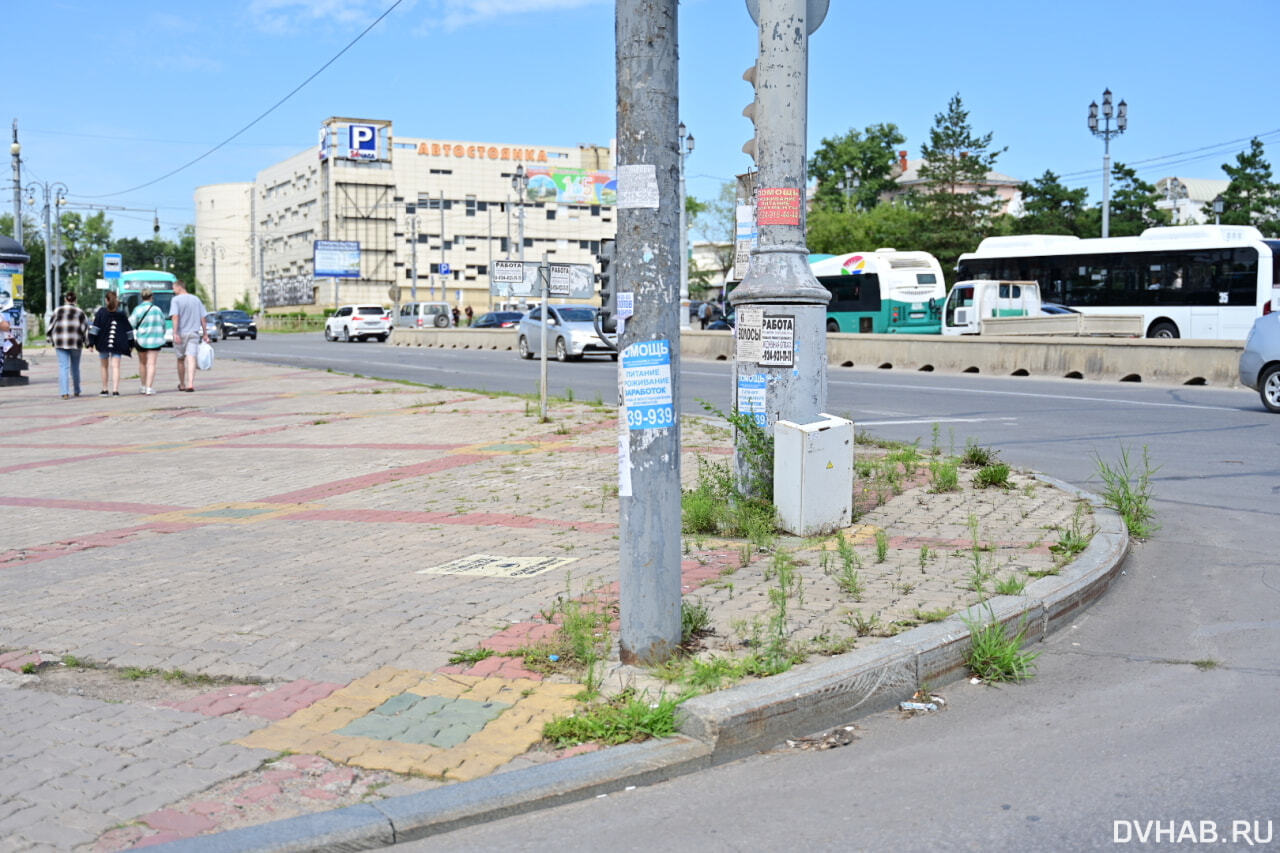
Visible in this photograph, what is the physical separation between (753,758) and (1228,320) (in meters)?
30.1

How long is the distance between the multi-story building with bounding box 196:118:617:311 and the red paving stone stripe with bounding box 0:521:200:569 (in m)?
99.4

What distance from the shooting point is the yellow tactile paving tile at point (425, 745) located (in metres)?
4.10

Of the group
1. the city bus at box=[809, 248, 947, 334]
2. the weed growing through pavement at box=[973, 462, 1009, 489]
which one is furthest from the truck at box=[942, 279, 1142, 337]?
the weed growing through pavement at box=[973, 462, 1009, 489]

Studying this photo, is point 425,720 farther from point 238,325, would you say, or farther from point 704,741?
point 238,325

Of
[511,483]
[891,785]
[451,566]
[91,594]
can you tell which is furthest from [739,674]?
[511,483]

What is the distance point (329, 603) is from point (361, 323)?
2108 inches

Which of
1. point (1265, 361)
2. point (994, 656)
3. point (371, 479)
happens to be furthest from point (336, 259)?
point (994, 656)

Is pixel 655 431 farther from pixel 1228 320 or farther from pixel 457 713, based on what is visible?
pixel 1228 320

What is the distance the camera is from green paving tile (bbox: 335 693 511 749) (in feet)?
14.2

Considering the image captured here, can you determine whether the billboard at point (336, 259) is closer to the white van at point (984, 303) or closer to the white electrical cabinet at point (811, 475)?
the white van at point (984, 303)

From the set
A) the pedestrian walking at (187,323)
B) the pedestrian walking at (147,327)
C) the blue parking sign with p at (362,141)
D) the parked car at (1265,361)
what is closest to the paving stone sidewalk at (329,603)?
the parked car at (1265,361)

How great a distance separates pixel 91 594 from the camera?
6.50 metres

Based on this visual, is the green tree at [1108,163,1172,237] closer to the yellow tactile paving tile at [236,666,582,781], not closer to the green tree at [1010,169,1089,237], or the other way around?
the green tree at [1010,169,1089,237]

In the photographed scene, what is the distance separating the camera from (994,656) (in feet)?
17.1
